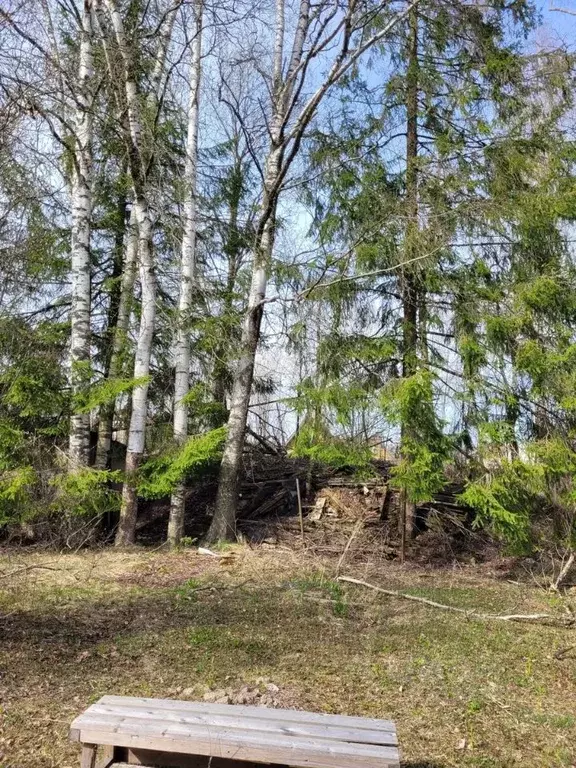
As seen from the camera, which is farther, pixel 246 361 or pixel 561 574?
pixel 246 361

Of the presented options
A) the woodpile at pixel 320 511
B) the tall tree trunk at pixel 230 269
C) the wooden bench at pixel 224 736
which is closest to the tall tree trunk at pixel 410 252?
the woodpile at pixel 320 511

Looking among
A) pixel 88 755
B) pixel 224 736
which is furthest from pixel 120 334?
pixel 224 736

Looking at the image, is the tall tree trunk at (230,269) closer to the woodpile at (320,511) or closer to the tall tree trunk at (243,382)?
the tall tree trunk at (243,382)

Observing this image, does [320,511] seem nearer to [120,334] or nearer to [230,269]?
[120,334]

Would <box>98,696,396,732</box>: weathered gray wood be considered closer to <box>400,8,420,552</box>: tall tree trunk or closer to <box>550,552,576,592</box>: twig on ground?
<box>550,552,576,592</box>: twig on ground

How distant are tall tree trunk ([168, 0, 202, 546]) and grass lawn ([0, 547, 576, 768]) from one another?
208 cm

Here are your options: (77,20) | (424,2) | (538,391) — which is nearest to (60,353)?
(77,20)

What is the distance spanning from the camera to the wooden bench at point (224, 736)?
2875 mm

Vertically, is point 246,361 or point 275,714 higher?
point 246,361

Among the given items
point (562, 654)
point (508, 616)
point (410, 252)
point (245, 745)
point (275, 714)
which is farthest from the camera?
point (410, 252)

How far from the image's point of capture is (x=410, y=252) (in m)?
9.68

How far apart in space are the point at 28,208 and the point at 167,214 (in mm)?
2507

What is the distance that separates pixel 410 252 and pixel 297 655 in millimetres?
6343

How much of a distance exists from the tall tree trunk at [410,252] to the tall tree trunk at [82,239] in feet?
16.5
